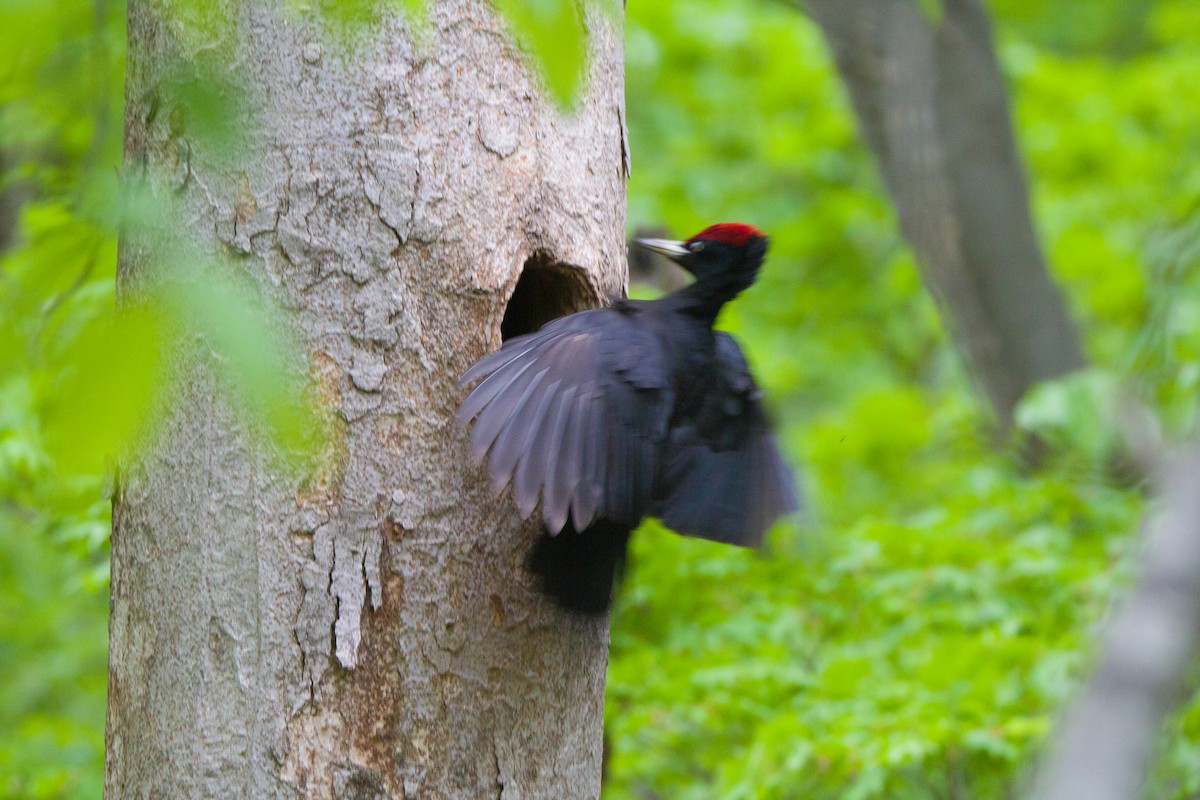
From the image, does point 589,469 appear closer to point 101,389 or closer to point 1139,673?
point 101,389

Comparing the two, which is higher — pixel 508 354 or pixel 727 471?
pixel 508 354

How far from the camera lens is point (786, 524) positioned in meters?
2.51

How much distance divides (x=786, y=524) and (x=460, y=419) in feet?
2.74

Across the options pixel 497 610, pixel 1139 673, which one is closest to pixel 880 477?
pixel 497 610

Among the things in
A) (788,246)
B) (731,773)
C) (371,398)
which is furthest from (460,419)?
(788,246)

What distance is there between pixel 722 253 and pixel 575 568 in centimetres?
93

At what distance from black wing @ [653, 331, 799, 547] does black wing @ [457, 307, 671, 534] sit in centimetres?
7

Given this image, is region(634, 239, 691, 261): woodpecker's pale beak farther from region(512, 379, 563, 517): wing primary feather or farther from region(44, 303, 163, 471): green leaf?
region(44, 303, 163, 471): green leaf

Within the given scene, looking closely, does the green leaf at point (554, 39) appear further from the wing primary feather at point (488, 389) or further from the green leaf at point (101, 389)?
the wing primary feather at point (488, 389)

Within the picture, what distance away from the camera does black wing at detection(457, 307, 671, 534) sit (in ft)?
6.70

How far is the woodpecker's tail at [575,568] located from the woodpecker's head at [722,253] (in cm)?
75

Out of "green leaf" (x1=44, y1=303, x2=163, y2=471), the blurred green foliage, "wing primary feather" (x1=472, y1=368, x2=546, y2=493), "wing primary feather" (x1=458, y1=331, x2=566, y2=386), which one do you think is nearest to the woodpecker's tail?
"wing primary feather" (x1=472, y1=368, x2=546, y2=493)

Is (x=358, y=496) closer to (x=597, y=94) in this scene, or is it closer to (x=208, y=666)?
(x=208, y=666)

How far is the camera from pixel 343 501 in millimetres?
2096
